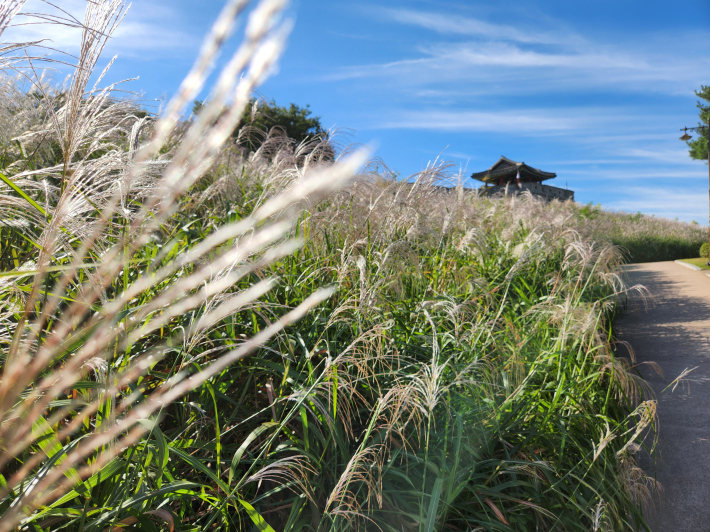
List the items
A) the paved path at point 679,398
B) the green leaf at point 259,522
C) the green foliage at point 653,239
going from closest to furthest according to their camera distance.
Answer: the green leaf at point 259,522 → the paved path at point 679,398 → the green foliage at point 653,239

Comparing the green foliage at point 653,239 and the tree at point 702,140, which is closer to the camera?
the green foliage at point 653,239

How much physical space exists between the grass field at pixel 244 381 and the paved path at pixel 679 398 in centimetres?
Answer: 44

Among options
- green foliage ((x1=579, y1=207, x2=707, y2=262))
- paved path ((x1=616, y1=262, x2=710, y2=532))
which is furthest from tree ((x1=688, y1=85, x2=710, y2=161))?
paved path ((x1=616, y1=262, x2=710, y2=532))

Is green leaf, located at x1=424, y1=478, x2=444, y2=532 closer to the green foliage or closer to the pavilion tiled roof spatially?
the green foliage

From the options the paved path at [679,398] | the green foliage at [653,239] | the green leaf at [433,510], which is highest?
the green foliage at [653,239]

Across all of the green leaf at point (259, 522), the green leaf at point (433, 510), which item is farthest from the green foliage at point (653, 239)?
the green leaf at point (259, 522)

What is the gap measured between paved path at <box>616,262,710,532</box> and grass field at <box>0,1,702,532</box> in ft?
1.45

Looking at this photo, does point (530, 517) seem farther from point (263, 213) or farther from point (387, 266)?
point (263, 213)

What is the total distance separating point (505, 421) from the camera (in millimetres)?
2217

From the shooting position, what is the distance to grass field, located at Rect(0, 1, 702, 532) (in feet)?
2.79

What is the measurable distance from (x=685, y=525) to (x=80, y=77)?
3.38m

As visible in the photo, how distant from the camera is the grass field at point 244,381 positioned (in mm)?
849

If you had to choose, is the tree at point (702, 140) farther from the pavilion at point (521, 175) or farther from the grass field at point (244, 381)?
the grass field at point (244, 381)

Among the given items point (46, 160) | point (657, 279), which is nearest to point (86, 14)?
point (46, 160)
